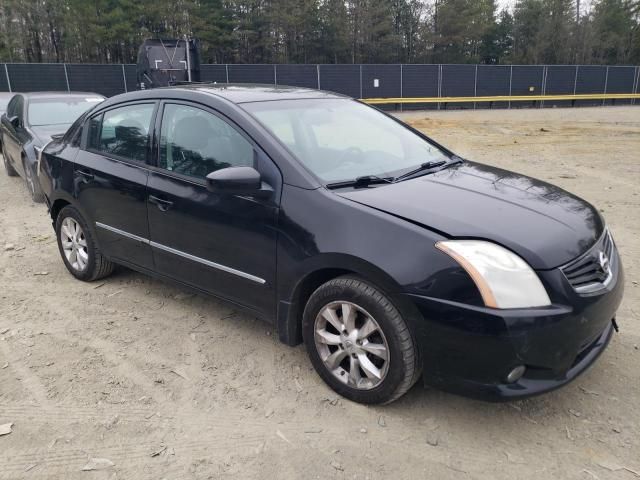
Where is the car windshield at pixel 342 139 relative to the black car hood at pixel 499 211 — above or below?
above

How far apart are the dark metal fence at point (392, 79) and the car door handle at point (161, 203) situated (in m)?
20.4

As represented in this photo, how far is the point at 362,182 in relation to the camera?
123 inches

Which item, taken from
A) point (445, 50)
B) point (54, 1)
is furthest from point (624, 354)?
point (445, 50)

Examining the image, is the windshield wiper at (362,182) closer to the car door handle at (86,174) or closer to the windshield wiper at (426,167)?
the windshield wiper at (426,167)

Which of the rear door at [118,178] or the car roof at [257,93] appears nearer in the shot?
the car roof at [257,93]

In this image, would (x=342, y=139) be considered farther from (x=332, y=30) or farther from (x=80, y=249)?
(x=332, y=30)

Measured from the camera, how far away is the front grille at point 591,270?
2.59 metres

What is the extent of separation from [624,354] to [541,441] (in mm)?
1155

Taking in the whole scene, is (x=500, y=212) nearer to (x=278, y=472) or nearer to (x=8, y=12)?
(x=278, y=472)

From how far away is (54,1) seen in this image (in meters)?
38.1

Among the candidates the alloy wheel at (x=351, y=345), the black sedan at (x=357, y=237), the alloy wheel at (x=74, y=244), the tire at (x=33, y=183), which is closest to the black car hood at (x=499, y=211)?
the black sedan at (x=357, y=237)

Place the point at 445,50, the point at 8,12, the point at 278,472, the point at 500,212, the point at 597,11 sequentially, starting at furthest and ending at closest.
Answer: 1. the point at 597,11
2. the point at 445,50
3. the point at 8,12
4. the point at 500,212
5. the point at 278,472

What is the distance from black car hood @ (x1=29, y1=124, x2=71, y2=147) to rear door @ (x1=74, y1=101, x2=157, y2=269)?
3368mm

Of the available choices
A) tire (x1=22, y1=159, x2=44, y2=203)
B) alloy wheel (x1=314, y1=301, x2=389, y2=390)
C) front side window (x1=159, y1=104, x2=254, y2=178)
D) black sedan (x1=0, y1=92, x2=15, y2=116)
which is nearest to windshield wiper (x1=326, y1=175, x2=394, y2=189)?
front side window (x1=159, y1=104, x2=254, y2=178)
